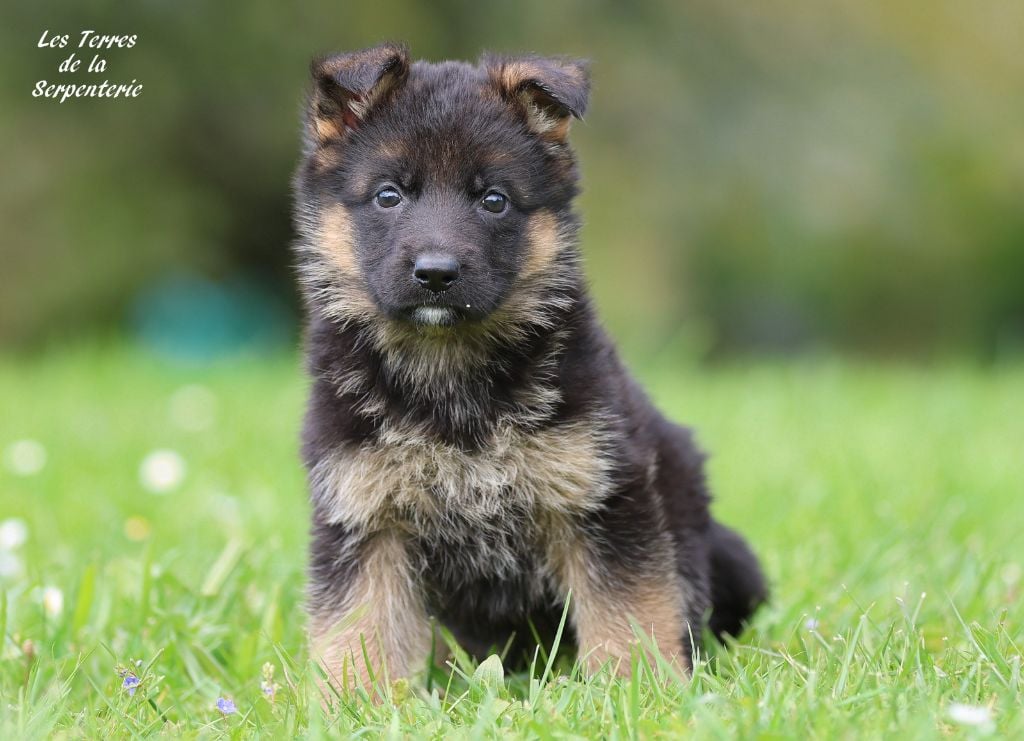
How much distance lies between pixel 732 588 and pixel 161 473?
10.2 ft

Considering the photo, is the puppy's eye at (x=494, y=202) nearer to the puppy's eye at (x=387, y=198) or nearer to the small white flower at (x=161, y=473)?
the puppy's eye at (x=387, y=198)

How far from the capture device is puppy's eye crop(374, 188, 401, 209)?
374 centimetres

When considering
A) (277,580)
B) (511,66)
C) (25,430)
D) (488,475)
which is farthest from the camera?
(25,430)

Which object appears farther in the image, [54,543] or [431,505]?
[54,543]

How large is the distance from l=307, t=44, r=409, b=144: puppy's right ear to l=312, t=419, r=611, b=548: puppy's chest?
3.17 ft

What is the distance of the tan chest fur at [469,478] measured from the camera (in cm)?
354

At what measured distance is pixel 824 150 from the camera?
12.8m

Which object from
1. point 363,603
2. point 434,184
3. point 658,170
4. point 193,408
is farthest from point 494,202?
point 658,170

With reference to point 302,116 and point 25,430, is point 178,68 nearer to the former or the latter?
point 25,430


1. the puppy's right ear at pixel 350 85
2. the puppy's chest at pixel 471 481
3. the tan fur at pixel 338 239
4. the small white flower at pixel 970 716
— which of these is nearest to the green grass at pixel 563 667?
the small white flower at pixel 970 716

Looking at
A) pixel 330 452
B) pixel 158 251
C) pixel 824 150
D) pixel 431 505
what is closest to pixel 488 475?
pixel 431 505

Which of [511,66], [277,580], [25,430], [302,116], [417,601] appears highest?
[511,66]

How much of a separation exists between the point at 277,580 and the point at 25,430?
11.9 ft

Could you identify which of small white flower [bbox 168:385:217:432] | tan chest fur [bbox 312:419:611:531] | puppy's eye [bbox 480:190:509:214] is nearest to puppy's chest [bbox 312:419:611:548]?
tan chest fur [bbox 312:419:611:531]
